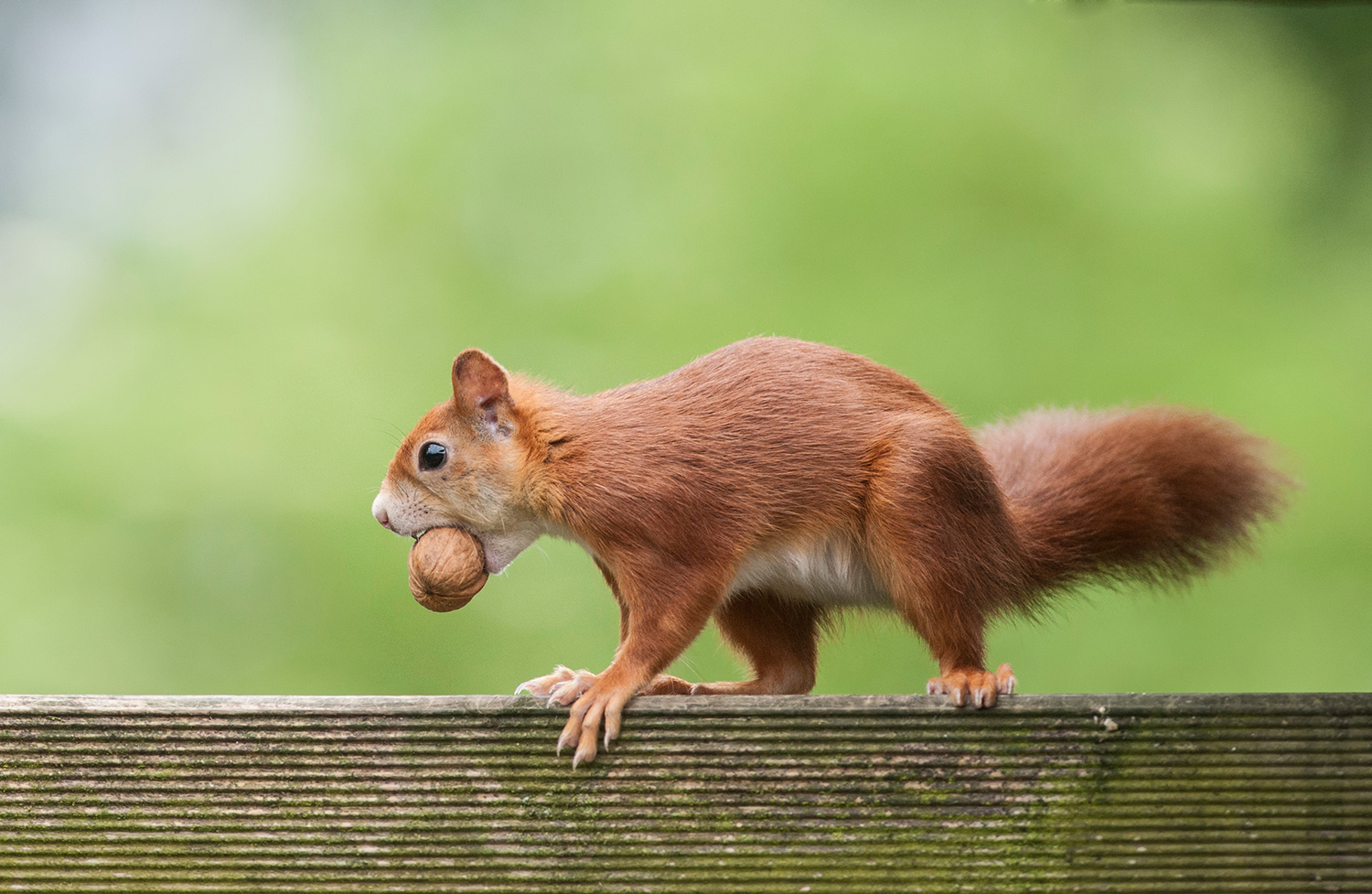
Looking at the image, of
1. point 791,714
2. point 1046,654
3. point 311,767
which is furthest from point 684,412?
point 1046,654

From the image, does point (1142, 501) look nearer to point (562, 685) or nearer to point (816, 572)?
point (816, 572)

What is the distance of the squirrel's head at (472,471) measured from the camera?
57.6 inches

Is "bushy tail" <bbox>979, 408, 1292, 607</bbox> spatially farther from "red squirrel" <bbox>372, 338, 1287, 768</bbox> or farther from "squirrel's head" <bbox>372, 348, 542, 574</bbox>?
"squirrel's head" <bbox>372, 348, 542, 574</bbox>

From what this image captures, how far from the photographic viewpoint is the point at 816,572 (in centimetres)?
151

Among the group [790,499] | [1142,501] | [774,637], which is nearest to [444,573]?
[790,499]

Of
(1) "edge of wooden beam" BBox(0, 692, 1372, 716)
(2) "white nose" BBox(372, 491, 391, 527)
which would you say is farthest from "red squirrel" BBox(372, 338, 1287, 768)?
(1) "edge of wooden beam" BBox(0, 692, 1372, 716)

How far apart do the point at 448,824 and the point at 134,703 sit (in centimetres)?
30

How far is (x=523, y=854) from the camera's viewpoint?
1116 mm

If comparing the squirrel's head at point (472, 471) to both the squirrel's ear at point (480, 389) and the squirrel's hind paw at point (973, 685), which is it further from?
the squirrel's hind paw at point (973, 685)

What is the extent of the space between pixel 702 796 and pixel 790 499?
16.6 inches

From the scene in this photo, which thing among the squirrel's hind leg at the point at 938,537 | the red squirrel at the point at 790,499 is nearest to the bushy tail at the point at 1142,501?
the red squirrel at the point at 790,499

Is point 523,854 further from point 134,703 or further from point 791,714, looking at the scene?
point 134,703

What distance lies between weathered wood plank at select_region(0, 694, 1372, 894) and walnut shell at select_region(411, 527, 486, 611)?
0.81ft

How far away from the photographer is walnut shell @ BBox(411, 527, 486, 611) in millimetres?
1388
